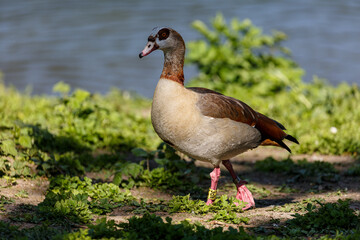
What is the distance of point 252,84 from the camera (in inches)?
385

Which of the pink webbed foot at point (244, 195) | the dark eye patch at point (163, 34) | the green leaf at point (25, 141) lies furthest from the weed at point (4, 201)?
the pink webbed foot at point (244, 195)

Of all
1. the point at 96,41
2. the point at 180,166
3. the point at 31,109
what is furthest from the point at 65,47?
the point at 180,166

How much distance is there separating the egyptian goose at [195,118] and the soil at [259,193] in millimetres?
410

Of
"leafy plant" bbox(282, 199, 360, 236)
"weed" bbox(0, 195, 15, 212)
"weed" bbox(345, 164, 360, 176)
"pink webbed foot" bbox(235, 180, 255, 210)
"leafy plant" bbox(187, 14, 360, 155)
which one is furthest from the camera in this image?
"leafy plant" bbox(187, 14, 360, 155)

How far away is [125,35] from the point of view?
1516 centimetres

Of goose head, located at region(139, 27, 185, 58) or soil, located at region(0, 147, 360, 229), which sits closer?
soil, located at region(0, 147, 360, 229)

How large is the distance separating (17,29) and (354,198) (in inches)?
506

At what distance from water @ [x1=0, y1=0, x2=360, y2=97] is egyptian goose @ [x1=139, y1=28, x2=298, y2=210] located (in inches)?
262

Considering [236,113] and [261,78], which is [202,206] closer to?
[236,113]

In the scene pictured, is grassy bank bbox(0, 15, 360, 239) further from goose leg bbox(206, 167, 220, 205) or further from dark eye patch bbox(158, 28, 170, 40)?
dark eye patch bbox(158, 28, 170, 40)

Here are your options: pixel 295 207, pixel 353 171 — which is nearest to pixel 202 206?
pixel 295 207

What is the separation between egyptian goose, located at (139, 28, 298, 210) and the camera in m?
4.70

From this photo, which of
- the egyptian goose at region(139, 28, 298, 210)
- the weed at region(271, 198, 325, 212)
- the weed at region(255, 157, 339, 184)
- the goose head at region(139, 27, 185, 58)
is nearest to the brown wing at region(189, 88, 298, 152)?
the egyptian goose at region(139, 28, 298, 210)

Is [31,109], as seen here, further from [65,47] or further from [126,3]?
[126,3]
